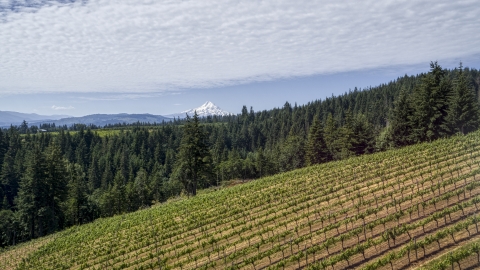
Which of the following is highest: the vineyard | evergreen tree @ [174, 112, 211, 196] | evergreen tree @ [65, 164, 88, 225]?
evergreen tree @ [174, 112, 211, 196]

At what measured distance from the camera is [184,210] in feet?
103

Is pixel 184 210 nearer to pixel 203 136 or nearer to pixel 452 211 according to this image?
pixel 203 136

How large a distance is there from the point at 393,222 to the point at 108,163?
11156 cm

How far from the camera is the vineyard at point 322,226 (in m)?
14.3

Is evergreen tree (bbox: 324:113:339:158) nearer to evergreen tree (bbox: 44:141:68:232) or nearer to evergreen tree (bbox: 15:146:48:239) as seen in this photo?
evergreen tree (bbox: 44:141:68:232)

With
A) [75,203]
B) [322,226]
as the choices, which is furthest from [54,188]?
[322,226]

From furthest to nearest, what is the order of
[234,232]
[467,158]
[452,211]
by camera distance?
[467,158], [234,232], [452,211]

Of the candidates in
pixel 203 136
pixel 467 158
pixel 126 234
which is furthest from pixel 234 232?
pixel 203 136

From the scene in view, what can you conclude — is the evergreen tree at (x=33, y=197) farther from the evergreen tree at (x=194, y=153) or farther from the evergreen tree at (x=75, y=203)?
the evergreen tree at (x=194, y=153)

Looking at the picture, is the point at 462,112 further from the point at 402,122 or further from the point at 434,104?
the point at 402,122

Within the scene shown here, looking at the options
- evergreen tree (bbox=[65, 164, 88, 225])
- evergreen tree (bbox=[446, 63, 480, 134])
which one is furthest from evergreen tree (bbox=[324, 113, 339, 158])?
evergreen tree (bbox=[65, 164, 88, 225])

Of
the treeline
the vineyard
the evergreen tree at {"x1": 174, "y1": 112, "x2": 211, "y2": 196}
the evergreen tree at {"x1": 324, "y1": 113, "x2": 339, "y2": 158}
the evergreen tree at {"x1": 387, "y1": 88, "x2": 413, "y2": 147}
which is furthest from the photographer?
the evergreen tree at {"x1": 324, "y1": 113, "x2": 339, "y2": 158}

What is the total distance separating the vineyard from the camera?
1431 cm

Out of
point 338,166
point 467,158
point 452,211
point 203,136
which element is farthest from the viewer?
point 203,136
